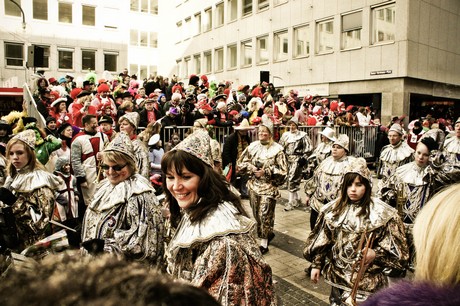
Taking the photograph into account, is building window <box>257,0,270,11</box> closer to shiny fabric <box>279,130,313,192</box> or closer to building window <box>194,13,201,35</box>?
building window <box>194,13,201,35</box>

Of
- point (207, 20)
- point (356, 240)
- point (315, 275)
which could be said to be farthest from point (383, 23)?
point (315, 275)

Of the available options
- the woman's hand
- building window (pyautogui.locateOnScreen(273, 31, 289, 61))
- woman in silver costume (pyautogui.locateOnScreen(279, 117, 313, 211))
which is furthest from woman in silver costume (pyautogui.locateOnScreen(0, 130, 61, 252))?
building window (pyautogui.locateOnScreen(273, 31, 289, 61))

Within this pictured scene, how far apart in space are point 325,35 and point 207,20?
1473cm

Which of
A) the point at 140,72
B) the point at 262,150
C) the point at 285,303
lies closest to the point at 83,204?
the point at 262,150

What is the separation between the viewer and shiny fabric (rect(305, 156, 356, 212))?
6.38 meters

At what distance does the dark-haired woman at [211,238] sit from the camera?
1999mm

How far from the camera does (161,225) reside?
3334 mm

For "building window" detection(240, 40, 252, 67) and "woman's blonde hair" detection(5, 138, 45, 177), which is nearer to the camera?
"woman's blonde hair" detection(5, 138, 45, 177)

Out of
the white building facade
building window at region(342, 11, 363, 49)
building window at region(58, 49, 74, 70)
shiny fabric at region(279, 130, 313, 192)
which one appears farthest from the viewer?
building window at region(58, 49, 74, 70)

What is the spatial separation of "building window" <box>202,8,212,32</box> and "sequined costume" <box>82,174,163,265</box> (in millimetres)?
34563

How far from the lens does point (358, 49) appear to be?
74.9 ft

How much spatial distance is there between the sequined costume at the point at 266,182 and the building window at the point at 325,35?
19.6m

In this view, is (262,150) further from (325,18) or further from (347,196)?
(325,18)

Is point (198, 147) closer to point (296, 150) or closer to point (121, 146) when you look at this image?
point (121, 146)
